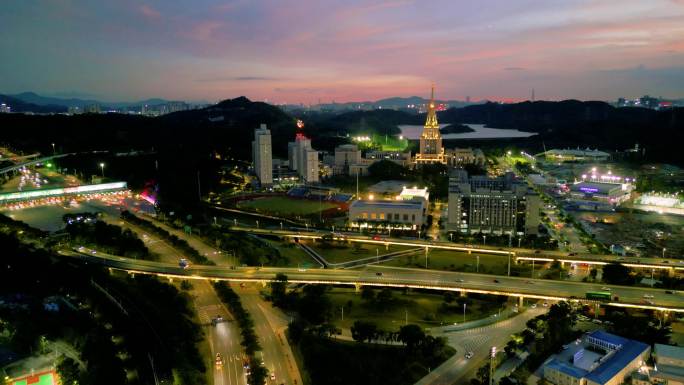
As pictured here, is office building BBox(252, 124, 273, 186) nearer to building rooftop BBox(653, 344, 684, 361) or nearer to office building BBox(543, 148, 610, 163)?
building rooftop BBox(653, 344, 684, 361)

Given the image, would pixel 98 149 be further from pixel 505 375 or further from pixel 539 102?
pixel 539 102

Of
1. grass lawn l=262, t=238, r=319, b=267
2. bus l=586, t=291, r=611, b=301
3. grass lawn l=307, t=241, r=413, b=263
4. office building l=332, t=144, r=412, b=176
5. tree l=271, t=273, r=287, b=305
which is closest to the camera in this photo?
bus l=586, t=291, r=611, b=301

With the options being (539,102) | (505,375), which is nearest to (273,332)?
(505,375)

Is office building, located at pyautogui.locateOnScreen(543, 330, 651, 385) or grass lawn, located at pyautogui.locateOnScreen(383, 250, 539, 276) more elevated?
grass lawn, located at pyautogui.locateOnScreen(383, 250, 539, 276)

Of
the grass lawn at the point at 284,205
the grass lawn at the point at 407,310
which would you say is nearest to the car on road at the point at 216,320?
the grass lawn at the point at 407,310

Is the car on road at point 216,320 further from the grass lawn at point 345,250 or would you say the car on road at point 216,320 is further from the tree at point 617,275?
the tree at point 617,275

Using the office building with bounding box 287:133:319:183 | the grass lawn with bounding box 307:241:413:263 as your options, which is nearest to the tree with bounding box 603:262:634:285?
the grass lawn with bounding box 307:241:413:263

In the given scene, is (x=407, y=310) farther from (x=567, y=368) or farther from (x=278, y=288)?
(x=567, y=368)
